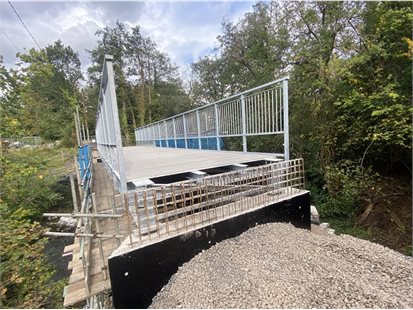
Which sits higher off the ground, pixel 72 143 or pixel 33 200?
pixel 72 143

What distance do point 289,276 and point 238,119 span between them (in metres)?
2.92

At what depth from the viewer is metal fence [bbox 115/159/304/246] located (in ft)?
6.70

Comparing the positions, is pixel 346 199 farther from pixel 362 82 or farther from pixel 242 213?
pixel 242 213

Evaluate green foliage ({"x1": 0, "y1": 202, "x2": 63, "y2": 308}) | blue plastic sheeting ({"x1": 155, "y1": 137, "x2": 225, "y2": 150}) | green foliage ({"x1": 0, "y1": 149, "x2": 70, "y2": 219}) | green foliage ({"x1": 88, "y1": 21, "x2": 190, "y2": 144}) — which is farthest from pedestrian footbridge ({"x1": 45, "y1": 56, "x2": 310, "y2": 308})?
green foliage ({"x1": 88, "y1": 21, "x2": 190, "y2": 144})

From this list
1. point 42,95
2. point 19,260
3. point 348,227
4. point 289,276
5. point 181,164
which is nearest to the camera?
point 289,276

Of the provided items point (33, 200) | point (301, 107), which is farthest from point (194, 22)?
point (33, 200)

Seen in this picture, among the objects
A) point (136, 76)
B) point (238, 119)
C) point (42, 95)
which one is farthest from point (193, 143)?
point (42, 95)

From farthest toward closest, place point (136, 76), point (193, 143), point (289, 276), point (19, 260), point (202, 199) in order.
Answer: point (136, 76), point (193, 143), point (19, 260), point (202, 199), point (289, 276)

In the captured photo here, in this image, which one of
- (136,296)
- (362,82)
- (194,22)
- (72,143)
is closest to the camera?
(136,296)

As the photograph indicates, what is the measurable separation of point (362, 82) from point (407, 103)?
3.55 feet

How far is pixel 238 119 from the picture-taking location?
13.9 ft

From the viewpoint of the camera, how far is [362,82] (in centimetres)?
519

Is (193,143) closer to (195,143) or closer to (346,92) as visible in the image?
(195,143)

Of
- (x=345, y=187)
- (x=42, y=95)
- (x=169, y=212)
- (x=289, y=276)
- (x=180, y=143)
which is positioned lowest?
(x=345, y=187)
